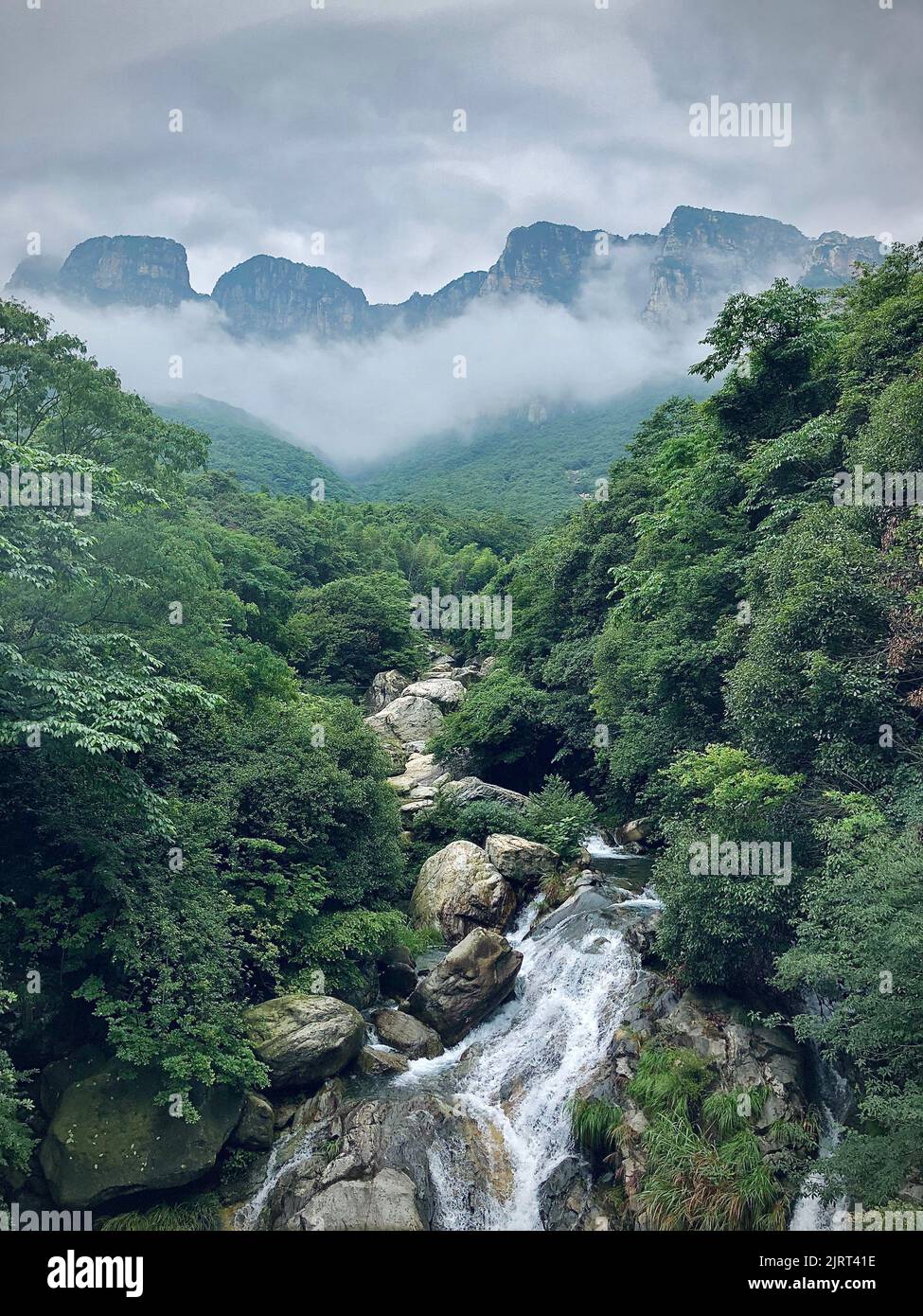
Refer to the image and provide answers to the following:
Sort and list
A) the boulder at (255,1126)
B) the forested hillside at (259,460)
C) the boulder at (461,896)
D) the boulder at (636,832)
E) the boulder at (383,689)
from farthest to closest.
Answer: the forested hillside at (259,460), the boulder at (383,689), the boulder at (636,832), the boulder at (461,896), the boulder at (255,1126)

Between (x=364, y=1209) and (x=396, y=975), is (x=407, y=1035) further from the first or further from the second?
(x=364, y=1209)

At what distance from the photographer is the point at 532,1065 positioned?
49.0 feet

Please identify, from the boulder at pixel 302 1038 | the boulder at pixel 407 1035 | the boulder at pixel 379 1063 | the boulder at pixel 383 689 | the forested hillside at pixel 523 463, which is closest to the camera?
the boulder at pixel 302 1038

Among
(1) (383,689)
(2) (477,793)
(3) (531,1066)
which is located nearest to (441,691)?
(1) (383,689)

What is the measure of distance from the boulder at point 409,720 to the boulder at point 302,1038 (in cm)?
2120

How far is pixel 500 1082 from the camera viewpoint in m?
14.8

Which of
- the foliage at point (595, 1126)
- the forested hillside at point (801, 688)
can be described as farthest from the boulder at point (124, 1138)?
the forested hillside at point (801, 688)

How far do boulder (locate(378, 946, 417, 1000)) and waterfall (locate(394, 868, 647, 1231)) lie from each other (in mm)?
2460

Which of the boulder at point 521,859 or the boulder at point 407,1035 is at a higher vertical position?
the boulder at point 521,859

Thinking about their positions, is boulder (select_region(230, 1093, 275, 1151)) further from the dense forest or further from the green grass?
the green grass

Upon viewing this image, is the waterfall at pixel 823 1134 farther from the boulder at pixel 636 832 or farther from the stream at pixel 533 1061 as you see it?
the boulder at pixel 636 832

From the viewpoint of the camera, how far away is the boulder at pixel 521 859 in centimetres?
2148
